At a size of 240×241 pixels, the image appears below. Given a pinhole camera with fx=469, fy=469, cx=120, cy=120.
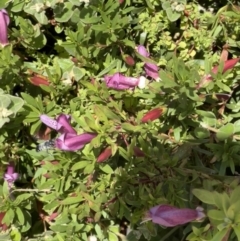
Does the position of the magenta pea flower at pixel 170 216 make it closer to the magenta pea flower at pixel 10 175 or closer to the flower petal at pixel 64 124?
the flower petal at pixel 64 124

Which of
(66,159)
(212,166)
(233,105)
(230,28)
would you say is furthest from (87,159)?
(230,28)

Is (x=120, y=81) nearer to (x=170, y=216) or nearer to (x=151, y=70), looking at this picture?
(x=151, y=70)

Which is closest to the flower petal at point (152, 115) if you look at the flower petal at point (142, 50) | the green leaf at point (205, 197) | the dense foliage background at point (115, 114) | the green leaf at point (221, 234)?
the dense foliage background at point (115, 114)

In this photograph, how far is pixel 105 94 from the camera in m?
1.64

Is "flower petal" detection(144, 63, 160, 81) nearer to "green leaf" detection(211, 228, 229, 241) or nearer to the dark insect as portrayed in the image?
the dark insect

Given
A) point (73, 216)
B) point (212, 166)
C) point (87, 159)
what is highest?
point (87, 159)

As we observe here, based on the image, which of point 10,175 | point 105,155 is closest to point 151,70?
point 105,155

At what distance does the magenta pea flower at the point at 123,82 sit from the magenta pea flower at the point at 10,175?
19.1 inches

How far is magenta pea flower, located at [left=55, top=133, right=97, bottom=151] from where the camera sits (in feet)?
4.75

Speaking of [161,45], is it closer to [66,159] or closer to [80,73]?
[80,73]

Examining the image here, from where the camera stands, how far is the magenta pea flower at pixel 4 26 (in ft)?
5.53

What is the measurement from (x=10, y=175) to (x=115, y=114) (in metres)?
0.50

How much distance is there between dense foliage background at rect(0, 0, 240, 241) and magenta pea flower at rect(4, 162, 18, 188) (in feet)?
0.04

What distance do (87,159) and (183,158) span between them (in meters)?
0.34
